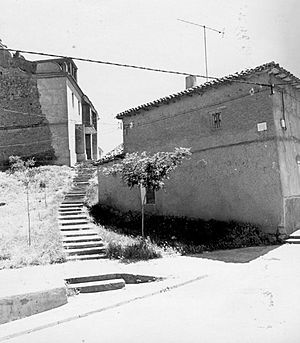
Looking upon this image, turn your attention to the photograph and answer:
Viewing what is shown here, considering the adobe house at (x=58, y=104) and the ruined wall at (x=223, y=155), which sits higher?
the adobe house at (x=58, y=104)

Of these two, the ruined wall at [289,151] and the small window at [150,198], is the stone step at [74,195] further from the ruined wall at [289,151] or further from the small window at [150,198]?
the ruined wall at [289,151]

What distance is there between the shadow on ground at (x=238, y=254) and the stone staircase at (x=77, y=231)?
10.3 ft

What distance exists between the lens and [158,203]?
1620 cm

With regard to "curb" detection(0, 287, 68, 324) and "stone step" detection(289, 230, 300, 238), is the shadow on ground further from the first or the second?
"curb" detection(0, 287, 68, 324)

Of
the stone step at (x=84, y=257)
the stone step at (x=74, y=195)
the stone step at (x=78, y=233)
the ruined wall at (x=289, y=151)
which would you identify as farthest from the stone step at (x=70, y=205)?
the ruined wall at (x=289, y=151)

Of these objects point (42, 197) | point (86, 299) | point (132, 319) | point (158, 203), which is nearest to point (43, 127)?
point (42, 197)

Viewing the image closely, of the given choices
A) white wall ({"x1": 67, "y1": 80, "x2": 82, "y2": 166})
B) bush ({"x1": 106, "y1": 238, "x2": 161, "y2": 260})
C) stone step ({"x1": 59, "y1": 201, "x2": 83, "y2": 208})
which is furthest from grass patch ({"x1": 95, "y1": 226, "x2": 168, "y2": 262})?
white wall ({"x1": 67, "y1": 80, "x2": 82, "y2": 166})

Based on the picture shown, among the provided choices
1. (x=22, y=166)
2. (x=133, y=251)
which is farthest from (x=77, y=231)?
(x=22, y=166)

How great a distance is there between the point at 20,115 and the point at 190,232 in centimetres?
1829

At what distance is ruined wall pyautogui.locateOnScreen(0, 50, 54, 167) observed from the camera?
2648 centimetres

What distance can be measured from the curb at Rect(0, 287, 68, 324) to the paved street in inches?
18.9

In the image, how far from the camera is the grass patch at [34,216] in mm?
10594

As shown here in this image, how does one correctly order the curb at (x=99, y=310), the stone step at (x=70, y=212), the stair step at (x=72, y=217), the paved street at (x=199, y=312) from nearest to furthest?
1. the paved street at (x=199, y=312)
2. the curb at (x=99, y=310)
3. the stair step at (x=72, y=217)
4. the stone step at (x=70, y=212)

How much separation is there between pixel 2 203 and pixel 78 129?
1108cm
